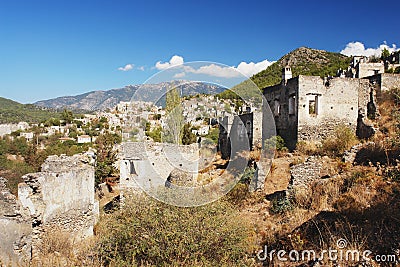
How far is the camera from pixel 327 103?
15211 mm

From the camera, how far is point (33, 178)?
7438mm

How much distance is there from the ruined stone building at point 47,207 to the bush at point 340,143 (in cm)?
927

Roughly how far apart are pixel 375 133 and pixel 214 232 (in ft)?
35.3

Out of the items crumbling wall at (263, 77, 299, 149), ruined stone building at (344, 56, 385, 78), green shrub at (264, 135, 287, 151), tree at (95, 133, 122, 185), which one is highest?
ruined stone building at (344, 56, 385, 78)

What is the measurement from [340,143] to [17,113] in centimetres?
8054

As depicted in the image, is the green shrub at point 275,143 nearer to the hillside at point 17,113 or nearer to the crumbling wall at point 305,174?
the crumbling wall at point 305,174

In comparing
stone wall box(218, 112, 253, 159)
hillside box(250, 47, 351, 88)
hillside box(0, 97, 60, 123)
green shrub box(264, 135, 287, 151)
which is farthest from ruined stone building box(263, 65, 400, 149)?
hillside box(0, 97, 60, 123)

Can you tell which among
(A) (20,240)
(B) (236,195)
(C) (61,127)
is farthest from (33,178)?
(C) (61,127)

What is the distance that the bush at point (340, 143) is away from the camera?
13.3m

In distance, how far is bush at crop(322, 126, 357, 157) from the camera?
13288 millimetres

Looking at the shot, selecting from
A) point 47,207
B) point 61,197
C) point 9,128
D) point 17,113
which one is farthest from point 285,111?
point 17,113

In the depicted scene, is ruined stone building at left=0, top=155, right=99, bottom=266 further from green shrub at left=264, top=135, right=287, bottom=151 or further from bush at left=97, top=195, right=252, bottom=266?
green shrub at left=264, top=135, right=287, bottom=151

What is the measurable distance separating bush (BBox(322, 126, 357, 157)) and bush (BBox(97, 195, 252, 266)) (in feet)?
26.5

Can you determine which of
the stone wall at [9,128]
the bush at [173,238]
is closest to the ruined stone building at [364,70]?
the bush at [173,238]
